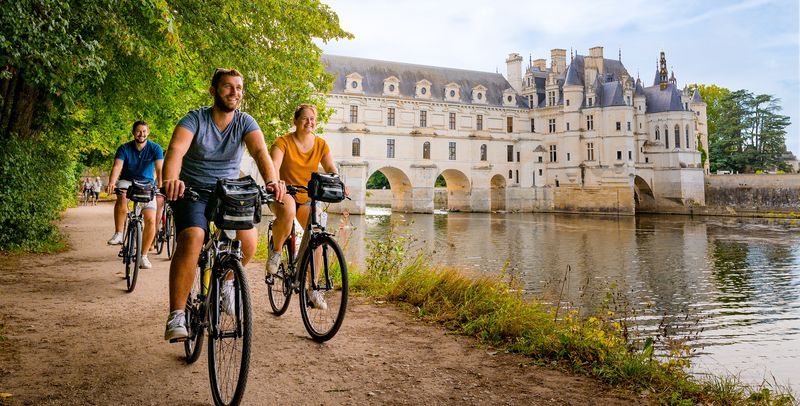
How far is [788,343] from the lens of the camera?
7621 mm

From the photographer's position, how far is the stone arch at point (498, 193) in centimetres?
5822

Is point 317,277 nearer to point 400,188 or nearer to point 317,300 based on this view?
point 317,300

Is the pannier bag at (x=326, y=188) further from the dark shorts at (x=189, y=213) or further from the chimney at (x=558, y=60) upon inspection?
the chimney at (x=558, y=60)

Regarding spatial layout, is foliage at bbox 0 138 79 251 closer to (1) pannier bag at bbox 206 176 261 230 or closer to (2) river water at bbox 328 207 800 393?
(2) river water at bbox 328 207 800 393

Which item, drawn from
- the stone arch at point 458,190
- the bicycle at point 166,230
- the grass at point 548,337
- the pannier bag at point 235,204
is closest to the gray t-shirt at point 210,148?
the pannier bag at point 235,204

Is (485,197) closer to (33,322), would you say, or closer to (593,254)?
(593,254)

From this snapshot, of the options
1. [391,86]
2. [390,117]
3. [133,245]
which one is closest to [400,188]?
[390,117]

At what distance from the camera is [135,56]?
28.3ft

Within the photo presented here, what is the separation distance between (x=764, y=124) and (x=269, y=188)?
73552 millimetres

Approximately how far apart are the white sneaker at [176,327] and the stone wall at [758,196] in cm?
5363

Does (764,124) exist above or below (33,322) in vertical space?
above

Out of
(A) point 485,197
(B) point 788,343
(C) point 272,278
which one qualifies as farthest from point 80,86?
(A) point 485,197

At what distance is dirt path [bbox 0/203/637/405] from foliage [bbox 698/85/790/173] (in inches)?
2691

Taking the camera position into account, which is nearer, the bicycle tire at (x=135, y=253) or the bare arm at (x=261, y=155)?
the bare arm at (x=261, y=155)
